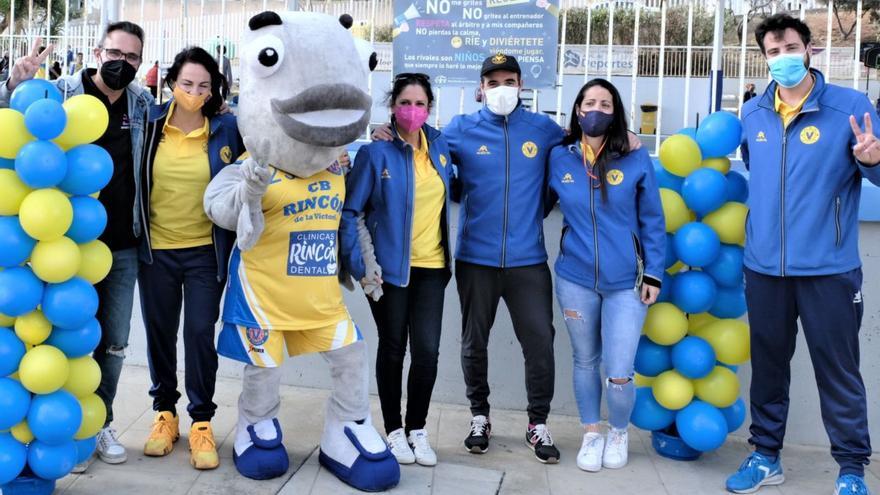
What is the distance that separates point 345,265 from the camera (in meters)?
4.24

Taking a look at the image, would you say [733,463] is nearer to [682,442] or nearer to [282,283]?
[682,442]

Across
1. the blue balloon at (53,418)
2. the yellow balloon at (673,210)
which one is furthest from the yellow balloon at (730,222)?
the blue balloon at (53,418)

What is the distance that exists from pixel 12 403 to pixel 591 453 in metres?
2.53

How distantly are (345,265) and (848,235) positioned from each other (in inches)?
84.8

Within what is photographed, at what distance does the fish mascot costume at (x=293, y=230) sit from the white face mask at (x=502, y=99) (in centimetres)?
60

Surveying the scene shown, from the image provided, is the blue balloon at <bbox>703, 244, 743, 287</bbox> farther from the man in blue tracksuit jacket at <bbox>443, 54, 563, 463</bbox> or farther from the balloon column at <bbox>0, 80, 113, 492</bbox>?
the balloon column at <bbox>0, 80, 113, 492</bbox>

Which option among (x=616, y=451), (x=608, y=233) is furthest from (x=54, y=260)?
(x=616, y=451)

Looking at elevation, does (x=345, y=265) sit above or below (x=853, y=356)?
above

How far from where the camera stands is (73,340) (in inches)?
145

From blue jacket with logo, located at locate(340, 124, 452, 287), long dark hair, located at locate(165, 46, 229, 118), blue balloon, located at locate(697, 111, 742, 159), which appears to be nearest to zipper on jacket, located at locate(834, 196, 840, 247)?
blue balloon, located at locate(697, 111, 742, 159)

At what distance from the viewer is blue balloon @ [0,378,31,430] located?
353 centimetres

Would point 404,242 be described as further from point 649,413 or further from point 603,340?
point 649,413

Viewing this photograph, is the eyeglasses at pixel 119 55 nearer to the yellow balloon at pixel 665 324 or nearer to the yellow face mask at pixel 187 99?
the yellow face mask at pixel 187 99

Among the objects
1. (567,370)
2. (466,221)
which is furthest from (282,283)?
(567,370)
